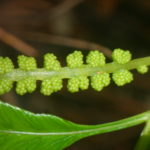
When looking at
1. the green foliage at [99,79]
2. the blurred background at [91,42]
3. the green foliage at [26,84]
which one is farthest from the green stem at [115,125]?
the blurred background at [91,42]

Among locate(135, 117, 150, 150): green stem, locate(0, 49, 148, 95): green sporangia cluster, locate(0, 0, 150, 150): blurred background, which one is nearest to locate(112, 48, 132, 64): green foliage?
locate(0, 49, 148, 95): green sporangia cluster

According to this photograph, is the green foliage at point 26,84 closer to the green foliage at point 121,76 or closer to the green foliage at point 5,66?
the green foliage at point 5,66

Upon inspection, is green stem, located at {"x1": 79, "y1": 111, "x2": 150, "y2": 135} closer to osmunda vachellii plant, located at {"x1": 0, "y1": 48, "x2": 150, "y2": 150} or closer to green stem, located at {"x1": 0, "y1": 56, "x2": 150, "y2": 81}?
osmunda vachellii plant, located at {"x1": 0, "y1": 48, "x2": 150, "y2": 150}

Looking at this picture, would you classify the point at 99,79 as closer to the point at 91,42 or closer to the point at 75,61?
the point at 75,61

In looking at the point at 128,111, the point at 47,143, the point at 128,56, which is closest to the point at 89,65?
the point at 128,56

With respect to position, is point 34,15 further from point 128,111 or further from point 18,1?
point 128,111
